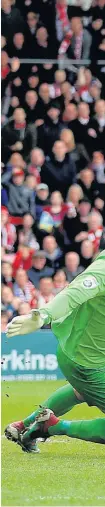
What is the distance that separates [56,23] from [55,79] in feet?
2.86

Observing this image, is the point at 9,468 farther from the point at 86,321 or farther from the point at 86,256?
the point at 86,256

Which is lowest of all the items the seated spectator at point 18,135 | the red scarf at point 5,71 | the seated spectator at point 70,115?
the seated spectator at point 18,135

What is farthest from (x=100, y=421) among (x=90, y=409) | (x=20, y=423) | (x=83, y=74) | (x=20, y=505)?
(x=83, y=74)

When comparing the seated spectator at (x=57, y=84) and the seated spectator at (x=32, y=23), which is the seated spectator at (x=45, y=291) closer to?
the seated spectator at (x=57, y=84)

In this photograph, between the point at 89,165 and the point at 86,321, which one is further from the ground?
the point at 86,321

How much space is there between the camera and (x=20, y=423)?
723 cm

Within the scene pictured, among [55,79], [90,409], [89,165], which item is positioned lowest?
[90,409]

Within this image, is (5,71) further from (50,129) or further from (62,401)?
(62,401)

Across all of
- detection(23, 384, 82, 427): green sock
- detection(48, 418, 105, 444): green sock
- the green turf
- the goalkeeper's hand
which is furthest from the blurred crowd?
the goalkeeper's hand

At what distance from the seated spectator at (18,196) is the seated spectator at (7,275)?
0.74 m

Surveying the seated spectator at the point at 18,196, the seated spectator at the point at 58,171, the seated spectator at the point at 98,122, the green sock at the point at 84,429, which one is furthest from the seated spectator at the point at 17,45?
the green sock at the point at 84,429

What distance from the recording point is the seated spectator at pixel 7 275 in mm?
12844

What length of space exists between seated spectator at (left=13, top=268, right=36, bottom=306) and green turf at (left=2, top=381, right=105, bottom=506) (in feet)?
14.2

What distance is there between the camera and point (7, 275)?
507 inches
